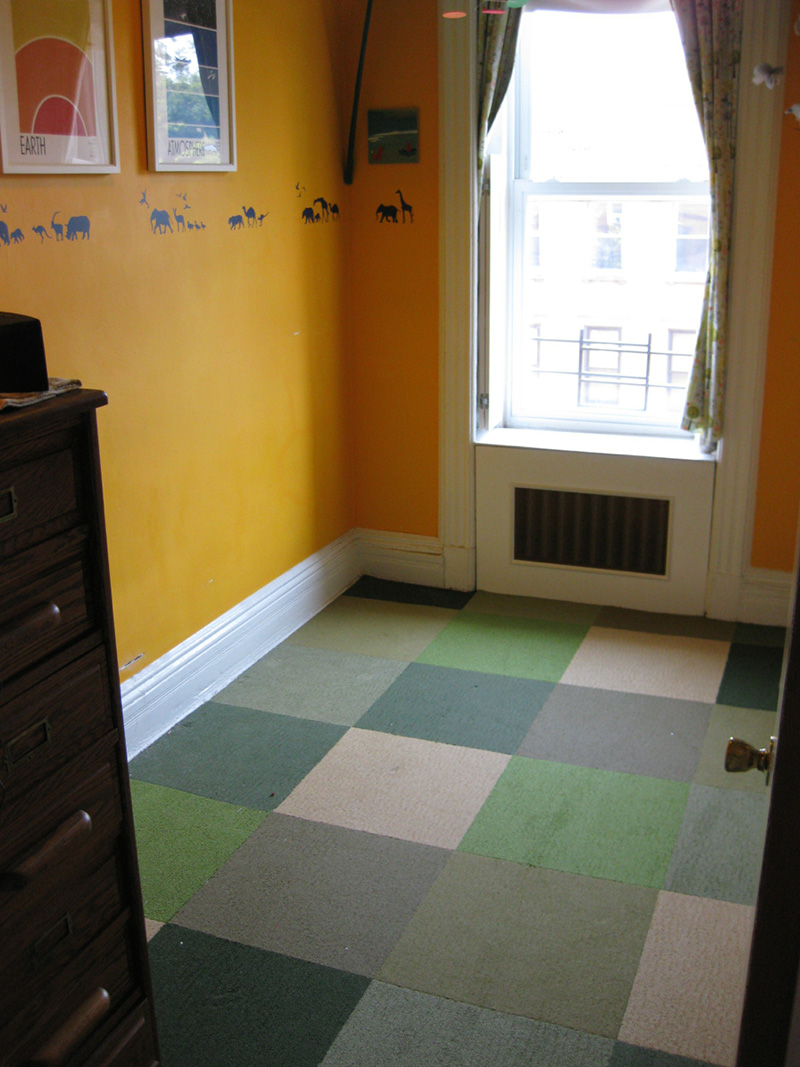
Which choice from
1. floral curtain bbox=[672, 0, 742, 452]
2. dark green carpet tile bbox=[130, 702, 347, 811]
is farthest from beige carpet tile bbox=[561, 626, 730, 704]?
dark green carpet tile bbox=[130, 702, 347, 811]

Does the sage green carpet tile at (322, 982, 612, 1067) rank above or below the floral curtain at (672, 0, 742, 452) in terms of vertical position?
below

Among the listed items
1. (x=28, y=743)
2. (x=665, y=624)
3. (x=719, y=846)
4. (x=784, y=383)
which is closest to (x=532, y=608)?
(x=665, y=624)

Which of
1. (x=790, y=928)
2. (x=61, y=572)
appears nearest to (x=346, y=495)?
(x=61, y=572)

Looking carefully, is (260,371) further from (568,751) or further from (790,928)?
(790,928)

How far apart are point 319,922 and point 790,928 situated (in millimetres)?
1327

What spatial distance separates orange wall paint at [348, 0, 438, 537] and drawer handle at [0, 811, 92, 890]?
2733 millimetres

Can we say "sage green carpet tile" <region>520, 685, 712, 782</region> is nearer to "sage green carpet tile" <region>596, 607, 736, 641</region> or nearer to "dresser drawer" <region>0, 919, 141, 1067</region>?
"sage green carpet tile" <region>596, 607, 736, 641</region>

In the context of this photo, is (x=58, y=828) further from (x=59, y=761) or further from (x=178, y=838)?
(x=178, y=838)

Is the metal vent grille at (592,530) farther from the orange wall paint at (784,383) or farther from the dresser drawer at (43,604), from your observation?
the dresser drawer at (43,604)

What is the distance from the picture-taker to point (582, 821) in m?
2.71

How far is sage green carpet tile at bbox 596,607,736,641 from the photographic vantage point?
Result: 385cm

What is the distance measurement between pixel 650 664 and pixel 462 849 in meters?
1.28

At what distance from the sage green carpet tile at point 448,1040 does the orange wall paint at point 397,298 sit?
2.41m

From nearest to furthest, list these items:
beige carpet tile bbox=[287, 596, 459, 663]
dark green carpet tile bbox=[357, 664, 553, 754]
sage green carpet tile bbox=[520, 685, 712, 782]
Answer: sage green carpet tile bbox=[520, 685, 712, 782] < dark green carpet tile bbox=[357, 664, 553, 754] < beige carpet tile bbox=[287, 596, 459, 663]
